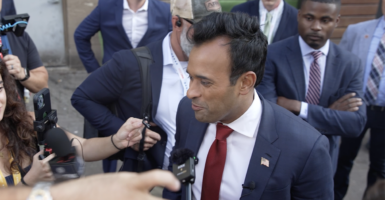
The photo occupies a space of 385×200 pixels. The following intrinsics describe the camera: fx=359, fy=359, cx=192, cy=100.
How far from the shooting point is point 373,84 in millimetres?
3896

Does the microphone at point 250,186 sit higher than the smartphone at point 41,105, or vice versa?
the smartphone at point 41,105

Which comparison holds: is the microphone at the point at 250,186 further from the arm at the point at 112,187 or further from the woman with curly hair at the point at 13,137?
the woman with curly hair at the point at 13,137

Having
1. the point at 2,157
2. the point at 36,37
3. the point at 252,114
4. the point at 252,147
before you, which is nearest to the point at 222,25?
the point at 252,114

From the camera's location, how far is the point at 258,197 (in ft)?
6.56

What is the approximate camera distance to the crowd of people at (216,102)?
6.63 ft

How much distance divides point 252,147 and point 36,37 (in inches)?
252

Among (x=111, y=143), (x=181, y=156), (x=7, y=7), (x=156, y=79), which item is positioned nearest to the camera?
(x=181, y=156)

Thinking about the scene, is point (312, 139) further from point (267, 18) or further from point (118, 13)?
point (118, 13)

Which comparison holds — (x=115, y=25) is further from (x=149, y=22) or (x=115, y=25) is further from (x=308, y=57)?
(x=308, y=57)

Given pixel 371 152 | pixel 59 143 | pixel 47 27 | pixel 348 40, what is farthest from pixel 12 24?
pixel 47 27

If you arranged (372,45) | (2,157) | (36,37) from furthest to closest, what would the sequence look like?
1. (36,37)
2. (372,45)
3. (2,157)

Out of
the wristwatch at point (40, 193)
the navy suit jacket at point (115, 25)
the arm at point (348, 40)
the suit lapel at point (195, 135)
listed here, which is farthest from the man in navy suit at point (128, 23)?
the wristwatch at point (40, 193)

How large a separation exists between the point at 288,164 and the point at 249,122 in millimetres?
330

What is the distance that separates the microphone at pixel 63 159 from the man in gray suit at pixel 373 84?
11.0 feet
